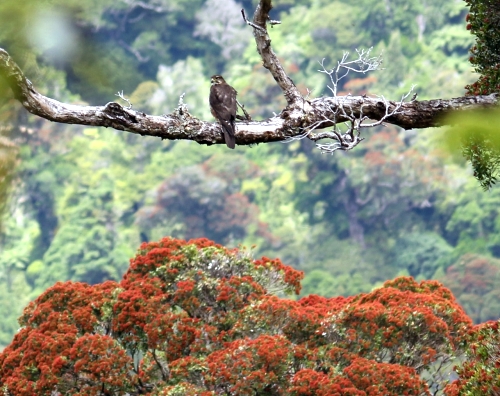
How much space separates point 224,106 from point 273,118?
6.14 ft

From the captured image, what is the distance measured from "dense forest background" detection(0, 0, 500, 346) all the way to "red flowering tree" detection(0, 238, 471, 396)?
28.6 meters

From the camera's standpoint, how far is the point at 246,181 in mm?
48219

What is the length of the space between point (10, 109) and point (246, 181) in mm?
46286

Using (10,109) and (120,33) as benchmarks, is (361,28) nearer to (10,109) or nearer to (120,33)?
(120,33)

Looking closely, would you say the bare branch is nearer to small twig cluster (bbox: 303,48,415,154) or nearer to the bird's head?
small twig cluster (bbox: 303,48,415,154)

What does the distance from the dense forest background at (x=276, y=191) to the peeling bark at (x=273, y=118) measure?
102 ft

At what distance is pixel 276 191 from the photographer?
161 ft

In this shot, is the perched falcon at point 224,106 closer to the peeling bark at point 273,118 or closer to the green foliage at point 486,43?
the peeling bark at point 273,118

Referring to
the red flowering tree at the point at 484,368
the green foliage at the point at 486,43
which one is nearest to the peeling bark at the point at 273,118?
the green foliage at the point at 486,43

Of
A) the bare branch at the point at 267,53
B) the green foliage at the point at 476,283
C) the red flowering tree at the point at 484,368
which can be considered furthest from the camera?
the green foliage at the point at 476,283

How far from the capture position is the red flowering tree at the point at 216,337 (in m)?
6.80

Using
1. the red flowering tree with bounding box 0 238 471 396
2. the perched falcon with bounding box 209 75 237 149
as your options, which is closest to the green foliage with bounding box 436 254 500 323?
the red flowering tree with bounding box 0 238 471 396

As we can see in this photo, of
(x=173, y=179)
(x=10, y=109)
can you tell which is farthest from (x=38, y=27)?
(x=173, y=179)

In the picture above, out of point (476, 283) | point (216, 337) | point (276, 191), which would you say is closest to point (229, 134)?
point (216, 337)
